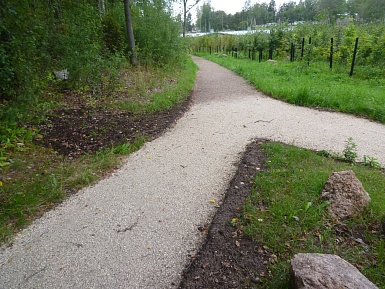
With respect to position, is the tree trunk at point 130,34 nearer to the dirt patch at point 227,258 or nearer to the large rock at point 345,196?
the dirt patch at point 227,258

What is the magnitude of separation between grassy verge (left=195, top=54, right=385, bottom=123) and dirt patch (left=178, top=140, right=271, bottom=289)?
525cm

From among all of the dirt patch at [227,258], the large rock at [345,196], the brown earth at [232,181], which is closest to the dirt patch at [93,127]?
the brown earth at [232,181]

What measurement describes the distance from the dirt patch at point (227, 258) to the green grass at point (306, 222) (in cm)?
10

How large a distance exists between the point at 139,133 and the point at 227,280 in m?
3.88

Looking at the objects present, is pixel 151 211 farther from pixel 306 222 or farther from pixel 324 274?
pixel 324 274

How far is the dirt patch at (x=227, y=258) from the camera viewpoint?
2.12 metres

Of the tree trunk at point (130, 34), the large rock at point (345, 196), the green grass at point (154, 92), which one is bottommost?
the large rock at point (345, 196)

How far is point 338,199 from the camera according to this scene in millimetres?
2854

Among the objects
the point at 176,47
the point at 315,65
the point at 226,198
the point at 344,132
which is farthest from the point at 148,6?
the point at 226,198

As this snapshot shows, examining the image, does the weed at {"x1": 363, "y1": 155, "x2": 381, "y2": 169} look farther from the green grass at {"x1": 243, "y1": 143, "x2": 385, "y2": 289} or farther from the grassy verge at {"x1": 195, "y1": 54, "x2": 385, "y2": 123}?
the grassy verge at {"x1": 195, "y1": 54, "x2": 385, "y2": 123}

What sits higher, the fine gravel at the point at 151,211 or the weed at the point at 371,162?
the weed at the point at 371,162

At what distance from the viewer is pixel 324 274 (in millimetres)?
1708

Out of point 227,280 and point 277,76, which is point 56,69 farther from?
point 277,76

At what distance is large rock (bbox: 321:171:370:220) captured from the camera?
2.76 m
